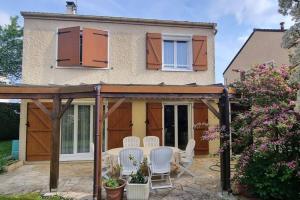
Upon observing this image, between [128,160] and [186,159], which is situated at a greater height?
[128,160]

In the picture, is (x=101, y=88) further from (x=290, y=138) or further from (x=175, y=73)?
(x=175, y=73)

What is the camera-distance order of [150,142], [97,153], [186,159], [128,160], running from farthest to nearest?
[150,142] → [186,159] → [128,160] → [97,153]

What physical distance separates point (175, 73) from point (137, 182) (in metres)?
6.21

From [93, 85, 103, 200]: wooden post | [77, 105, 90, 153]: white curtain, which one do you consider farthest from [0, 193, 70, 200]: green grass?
[77, 105, 90, 153]: white curtain

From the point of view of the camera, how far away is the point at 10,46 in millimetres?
19516

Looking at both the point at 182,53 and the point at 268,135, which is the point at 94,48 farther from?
the point at 268,135

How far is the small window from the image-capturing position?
11492mm

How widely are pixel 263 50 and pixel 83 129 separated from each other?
36.8ft

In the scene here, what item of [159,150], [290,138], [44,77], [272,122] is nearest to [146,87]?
[159,150]

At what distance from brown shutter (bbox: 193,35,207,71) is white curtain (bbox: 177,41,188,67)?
446 mm

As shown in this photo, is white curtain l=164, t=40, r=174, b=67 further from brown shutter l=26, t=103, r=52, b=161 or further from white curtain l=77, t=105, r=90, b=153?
brown shutter l=26, t=103, r=52, b=161

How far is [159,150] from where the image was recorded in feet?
23.1

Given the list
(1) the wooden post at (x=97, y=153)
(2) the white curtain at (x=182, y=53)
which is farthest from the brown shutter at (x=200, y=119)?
(1) the wooden post at (x=97, y=153)

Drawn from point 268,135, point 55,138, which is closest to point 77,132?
point 55,138
